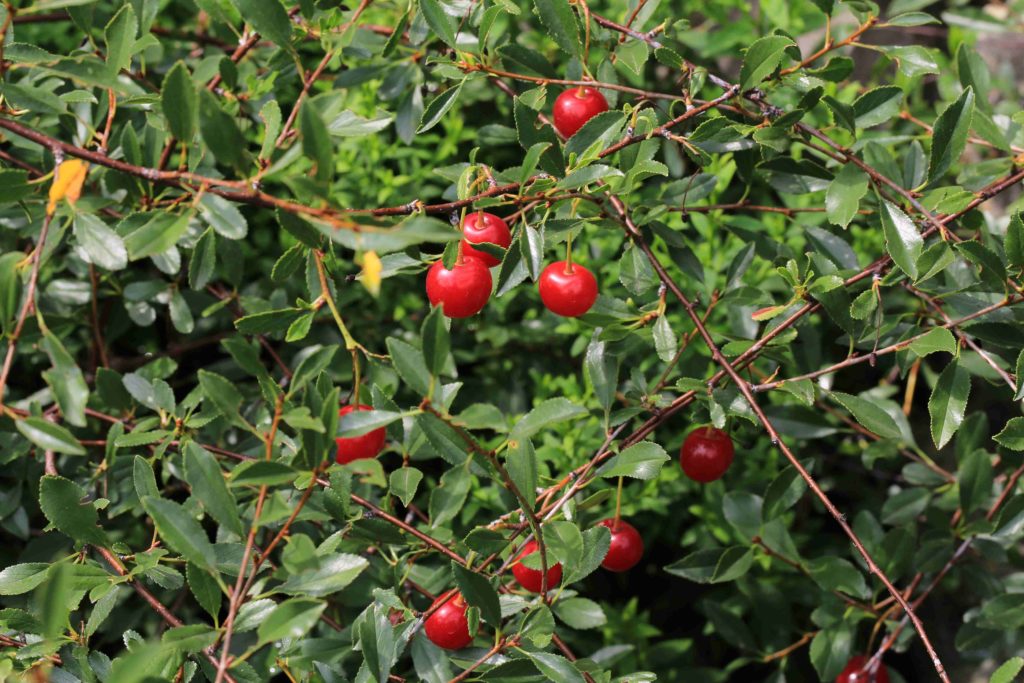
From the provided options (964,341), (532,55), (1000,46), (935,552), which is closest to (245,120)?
(532,55)

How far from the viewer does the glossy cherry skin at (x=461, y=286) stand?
1228 mm

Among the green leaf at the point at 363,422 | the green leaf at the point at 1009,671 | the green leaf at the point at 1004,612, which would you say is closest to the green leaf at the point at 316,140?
the green leaf at the point at 363,422

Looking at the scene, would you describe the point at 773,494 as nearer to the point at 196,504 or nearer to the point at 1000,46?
the point at 196,504

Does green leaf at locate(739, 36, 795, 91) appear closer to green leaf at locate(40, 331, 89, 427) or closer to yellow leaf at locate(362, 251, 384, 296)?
yellow leaf at locate(362, 251, 384, 296)

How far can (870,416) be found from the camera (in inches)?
55.9

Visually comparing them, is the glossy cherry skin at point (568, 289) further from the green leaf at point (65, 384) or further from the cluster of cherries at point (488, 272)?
the green leaf at point (65, 384)

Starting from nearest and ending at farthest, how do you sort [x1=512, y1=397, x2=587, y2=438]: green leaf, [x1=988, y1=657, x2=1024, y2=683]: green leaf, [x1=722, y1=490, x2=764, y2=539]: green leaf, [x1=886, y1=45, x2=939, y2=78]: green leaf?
[x1=512, y1=397, x2=587, y2=438]: green leaf
[x1=988, y1=657, x2=1024, y2=683]: green leaf
[x1=886, y1=45, x2=939, y2=78]: green leaf
[x1=722, y1=490, x2=764, y2=539]: green leaf

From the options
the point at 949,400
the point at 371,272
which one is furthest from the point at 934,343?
the point at 371,272

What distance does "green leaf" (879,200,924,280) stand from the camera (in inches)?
49.2

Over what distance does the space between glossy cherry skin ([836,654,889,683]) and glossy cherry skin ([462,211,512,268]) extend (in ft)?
3.10

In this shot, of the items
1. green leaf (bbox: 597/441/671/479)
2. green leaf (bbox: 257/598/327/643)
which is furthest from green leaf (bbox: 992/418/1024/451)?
green leaf (bbox: 257/598/327/643)

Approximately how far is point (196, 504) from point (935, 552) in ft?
4.05

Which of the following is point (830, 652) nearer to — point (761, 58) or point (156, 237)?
point (761, 58)

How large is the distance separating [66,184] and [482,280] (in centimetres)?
48
